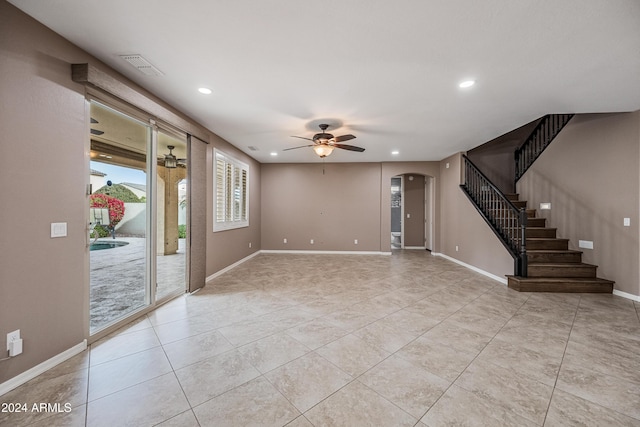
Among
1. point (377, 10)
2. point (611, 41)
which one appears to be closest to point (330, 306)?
point (377, 10)

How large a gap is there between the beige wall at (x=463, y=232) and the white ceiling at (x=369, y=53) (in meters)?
2.35

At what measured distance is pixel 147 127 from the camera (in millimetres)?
3123

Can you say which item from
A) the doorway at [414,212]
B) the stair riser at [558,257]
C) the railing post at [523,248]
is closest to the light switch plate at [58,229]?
the railing post at [523,248]

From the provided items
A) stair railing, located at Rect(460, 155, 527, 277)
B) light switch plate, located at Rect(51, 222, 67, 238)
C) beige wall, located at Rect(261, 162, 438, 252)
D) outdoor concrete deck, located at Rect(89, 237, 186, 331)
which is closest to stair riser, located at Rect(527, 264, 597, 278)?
stair railing, located at Rect(460, 155, 527, 277)

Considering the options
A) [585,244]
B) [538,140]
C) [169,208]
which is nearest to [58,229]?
[169,208]

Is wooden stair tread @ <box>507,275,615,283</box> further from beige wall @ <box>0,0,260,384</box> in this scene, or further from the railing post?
beige wall @ <box>0,0,260,384</box>

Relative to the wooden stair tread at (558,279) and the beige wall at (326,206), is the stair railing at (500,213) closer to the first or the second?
the wooden stair tread at (558,279)

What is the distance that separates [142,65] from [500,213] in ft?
20.8

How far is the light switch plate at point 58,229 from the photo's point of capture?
6.61ft

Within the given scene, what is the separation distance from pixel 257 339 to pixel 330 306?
1.17 metres

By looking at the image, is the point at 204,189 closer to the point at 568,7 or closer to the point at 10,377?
the point at 10,377

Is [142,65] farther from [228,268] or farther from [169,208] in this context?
[169,208]

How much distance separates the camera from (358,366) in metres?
2.01

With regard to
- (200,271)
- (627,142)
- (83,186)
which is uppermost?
(627,142)
